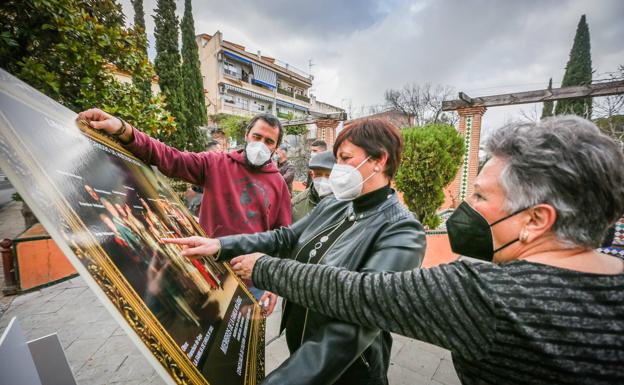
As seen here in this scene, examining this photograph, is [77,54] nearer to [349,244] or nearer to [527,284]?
[349,244]

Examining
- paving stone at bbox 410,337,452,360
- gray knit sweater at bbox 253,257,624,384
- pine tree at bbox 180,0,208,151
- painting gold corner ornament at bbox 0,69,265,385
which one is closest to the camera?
painting gold corner ornament at bbox 0,69,265,385

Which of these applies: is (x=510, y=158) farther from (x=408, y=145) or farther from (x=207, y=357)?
(x=408, y=145)

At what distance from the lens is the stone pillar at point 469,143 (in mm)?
8969

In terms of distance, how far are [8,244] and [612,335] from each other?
21.2 ft

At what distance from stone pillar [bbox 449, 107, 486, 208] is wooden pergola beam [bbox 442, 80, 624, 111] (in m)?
0.28

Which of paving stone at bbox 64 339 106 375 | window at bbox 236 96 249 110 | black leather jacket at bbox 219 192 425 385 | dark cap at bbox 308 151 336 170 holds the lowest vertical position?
paving stone at bbox 64 339 106 375

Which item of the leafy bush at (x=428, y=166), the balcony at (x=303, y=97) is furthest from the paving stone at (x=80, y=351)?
the balcony at (x=303, y=97)

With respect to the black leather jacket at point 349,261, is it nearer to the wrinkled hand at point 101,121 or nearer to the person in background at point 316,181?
the wrinkled hand at point 101,121

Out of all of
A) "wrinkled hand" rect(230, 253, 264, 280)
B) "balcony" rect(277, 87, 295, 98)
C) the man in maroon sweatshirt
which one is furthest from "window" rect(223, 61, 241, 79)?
"wrinkled hand" rect(230, 253, 264, 280)

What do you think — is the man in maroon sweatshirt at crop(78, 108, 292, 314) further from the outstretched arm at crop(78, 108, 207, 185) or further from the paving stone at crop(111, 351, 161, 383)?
the paving stone at crop(111, 351, 161, 383)

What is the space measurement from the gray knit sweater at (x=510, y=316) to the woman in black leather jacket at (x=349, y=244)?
0.15 meters

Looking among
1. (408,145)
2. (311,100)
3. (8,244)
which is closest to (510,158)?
(408,145)

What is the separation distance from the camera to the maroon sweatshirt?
2.05m

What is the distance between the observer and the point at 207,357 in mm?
749
